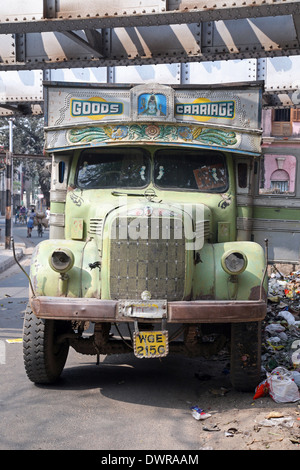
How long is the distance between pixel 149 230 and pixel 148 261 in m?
0.28

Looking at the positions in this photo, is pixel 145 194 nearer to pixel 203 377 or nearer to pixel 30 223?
pixel 203 377

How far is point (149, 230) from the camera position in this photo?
550 cm

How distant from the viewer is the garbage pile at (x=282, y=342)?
5.76 m

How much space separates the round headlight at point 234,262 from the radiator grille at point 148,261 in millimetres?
402

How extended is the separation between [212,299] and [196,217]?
0.98 meters

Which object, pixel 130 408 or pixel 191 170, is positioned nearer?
pixel 130 408

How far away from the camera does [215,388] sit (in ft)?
20.9

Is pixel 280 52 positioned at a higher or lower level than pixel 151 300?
higher

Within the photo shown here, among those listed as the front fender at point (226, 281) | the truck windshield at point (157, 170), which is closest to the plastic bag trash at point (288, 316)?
the truck windshield at point (157, 170)

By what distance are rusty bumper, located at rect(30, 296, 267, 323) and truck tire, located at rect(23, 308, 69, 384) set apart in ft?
1.52

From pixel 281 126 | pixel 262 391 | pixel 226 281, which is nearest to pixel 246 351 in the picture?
pixel 262 391

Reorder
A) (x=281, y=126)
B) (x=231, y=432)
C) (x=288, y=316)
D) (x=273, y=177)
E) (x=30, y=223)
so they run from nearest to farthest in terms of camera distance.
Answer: (x=231, y=432) < (x=273, y=177) < (x=288, y=316) < (x=30, y=223) < (x=281, y=126)
